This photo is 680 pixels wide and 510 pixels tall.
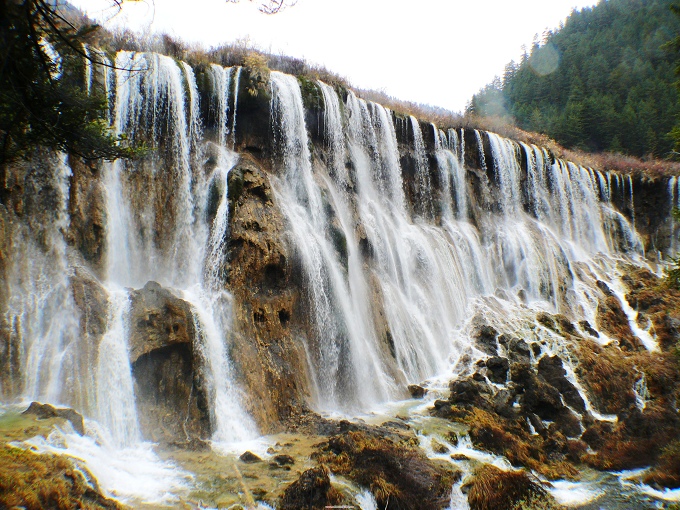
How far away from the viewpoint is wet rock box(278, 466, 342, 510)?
622cm

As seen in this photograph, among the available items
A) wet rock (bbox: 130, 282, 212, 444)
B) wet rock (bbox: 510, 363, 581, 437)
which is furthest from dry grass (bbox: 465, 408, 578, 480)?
wet rock (bbox: 130, 282, 212, 444)

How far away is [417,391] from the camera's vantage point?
39.8 ft

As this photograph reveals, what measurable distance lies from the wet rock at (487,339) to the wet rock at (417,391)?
377 cm

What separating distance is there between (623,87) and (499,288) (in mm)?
43836

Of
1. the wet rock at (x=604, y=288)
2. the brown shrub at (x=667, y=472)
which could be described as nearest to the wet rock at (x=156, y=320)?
the brown shrub at (x=667, y=472)

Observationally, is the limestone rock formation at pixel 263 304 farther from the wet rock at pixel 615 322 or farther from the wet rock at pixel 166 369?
the wet rock at pixel 615 322

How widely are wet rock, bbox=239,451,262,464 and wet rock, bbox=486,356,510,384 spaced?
8.00 metres

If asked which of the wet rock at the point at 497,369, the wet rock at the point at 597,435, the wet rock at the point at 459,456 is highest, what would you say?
the wet rock at the point at 497,369

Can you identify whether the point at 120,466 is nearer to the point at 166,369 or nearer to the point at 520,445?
the point at 166,369

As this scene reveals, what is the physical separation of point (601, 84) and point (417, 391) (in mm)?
52864

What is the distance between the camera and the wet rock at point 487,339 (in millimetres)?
14945

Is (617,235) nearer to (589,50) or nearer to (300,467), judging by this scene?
(300,467)

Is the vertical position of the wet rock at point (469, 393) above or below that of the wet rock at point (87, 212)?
below

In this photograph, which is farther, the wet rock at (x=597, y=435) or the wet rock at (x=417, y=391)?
the wet rock at (x=417, y=391)
